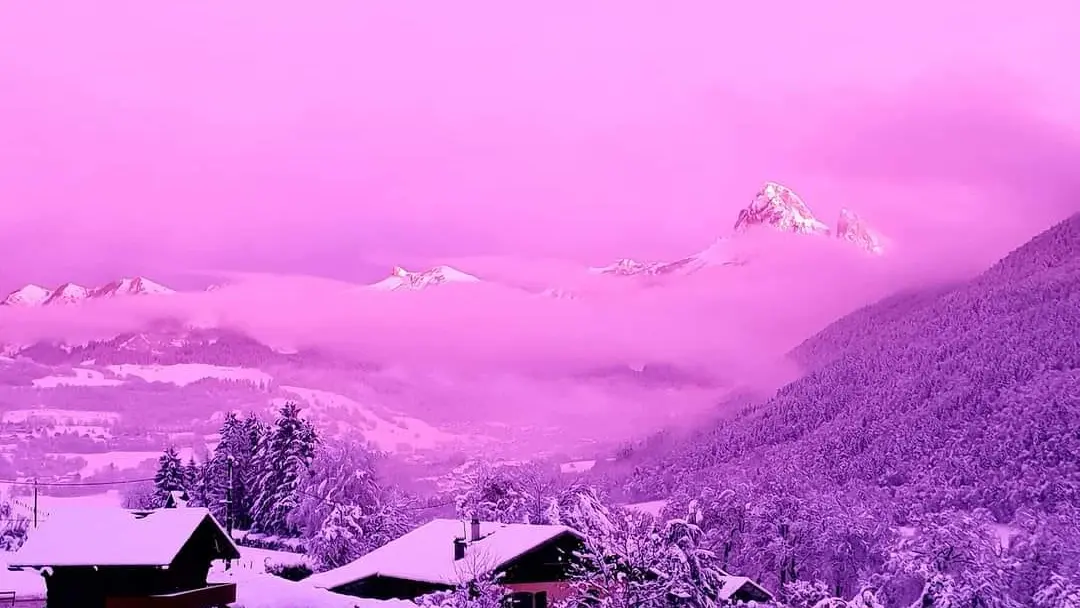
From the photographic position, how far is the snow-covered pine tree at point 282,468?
10856cm

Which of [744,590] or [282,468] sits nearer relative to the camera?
[744,590]

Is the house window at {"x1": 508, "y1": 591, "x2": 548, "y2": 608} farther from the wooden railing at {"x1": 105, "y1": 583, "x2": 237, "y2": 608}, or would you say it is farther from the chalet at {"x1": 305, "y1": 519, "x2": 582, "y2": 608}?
the wooden railing at {"x1": 105, "y1": 583, "x2": 237, "y2": 608}

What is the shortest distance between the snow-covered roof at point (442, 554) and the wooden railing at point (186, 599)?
10.7 meters

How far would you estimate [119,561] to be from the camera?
162 feet

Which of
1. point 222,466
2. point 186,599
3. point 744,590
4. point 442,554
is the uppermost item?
point 222,466

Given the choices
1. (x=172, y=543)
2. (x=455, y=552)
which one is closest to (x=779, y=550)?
(x=455, y=552)

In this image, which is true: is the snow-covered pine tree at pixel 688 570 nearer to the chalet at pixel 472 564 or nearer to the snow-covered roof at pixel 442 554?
the snow-covered roof at pixel 442 554

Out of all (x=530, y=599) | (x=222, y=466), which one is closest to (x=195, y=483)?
(x=222, y=466)

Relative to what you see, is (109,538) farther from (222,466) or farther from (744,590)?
(222,466)

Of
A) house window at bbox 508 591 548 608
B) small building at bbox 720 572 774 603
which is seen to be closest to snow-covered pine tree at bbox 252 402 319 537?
small building at bbox 720 572 774 603

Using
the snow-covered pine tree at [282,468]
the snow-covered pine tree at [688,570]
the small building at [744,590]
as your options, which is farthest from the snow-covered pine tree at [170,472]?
the snow-covered pine tree at [688,570]

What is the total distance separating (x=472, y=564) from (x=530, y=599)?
4.84 meters

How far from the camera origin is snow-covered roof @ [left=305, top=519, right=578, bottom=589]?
5822 centimetres

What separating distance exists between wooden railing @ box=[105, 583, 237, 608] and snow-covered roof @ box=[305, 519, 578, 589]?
1073 centimetres
